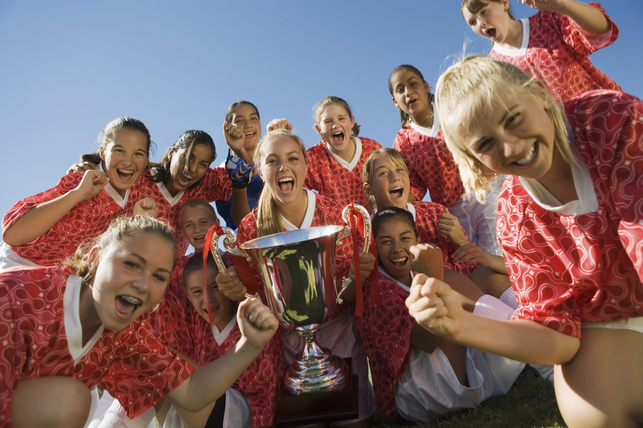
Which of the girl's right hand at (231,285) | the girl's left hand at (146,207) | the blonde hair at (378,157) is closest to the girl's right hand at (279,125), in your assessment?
the blonde hair at (378,157)

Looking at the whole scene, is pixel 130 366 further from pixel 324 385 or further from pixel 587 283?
pixel 587 283

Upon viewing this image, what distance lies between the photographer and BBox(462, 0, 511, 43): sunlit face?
3.56 meters

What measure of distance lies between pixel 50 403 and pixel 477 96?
2.02 metres

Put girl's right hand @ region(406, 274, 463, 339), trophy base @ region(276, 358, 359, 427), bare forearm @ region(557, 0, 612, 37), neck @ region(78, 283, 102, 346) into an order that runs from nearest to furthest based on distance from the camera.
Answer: girl's right hand @ region(406, 274, 463, 339) → neck @ region(78, 283, 102, 346) → trophy base @ region(276, 358, 359, 427) → bare forearm @ region(557, 0, 612, 37)

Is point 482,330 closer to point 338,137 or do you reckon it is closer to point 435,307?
point 435,307

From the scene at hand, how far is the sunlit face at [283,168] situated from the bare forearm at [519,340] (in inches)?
71.5

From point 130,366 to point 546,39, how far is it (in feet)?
11.5

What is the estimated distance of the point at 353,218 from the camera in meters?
2.63

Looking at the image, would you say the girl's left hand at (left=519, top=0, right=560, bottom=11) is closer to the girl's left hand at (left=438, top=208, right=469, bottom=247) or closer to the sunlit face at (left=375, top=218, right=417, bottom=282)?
the girl's left hand at (left=438, top=208, right=469, bottom=247)

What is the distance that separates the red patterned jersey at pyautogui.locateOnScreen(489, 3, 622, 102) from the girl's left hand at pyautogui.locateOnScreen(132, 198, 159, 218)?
297 cm

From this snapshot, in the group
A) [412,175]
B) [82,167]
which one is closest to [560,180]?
[412,175]

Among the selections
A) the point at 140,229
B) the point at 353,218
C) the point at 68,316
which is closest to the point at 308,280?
the point at 353,218

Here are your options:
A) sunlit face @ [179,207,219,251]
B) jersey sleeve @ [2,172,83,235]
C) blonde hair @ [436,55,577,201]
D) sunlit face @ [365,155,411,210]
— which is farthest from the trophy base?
jersey sleeve @ [2,172,83,235]

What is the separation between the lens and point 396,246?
3.08 m
